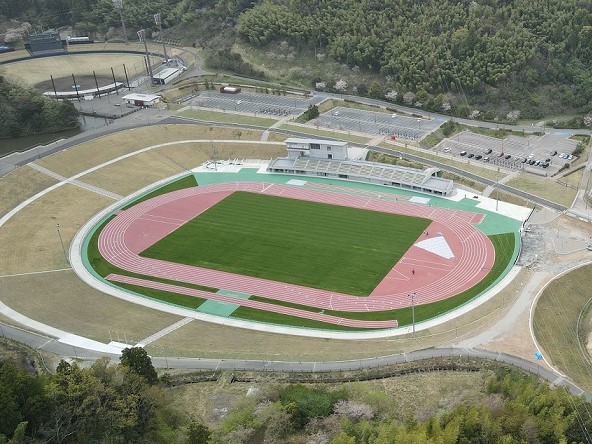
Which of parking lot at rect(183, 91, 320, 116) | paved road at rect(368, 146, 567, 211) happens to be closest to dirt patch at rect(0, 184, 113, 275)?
parking lot at rect(183, 91, 320, 116)

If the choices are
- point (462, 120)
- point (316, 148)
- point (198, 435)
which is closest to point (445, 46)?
point (462, 120)

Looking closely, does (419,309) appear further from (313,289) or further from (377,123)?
(377,123)

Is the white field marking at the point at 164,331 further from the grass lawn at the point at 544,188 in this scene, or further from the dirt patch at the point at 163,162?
the grass lawn at the point at 544,188

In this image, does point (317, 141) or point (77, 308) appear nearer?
point (77, 308)

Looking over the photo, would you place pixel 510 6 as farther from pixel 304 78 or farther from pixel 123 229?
pixel 123 229

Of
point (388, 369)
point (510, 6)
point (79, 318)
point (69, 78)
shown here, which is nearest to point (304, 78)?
point (510, 6)
